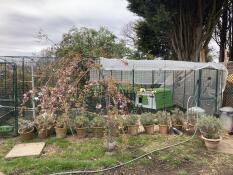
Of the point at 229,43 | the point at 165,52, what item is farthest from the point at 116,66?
the point at 229,43

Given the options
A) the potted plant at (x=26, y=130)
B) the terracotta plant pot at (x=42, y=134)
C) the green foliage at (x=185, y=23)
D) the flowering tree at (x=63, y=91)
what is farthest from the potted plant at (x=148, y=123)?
the green foliage at (x=185, y=23)

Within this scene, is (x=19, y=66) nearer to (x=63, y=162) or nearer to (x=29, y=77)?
(x=29, y=77)

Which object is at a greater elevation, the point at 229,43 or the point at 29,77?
the point at 229,43

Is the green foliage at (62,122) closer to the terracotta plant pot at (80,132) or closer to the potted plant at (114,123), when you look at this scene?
the terracotta plant pot at (80,132)

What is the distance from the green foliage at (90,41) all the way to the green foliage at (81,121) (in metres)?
4.63

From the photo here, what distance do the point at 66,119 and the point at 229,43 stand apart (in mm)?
15113

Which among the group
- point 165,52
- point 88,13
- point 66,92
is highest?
point 88,13

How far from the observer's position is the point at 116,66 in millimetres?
7934

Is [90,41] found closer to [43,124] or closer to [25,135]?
[43,124]

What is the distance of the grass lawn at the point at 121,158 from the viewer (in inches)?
171

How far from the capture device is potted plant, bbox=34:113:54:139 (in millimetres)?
5980

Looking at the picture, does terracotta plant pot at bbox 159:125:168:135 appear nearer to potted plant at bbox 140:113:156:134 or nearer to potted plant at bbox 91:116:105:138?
potted plant at bbox 140:113:156:134

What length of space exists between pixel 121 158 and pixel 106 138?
0.78m

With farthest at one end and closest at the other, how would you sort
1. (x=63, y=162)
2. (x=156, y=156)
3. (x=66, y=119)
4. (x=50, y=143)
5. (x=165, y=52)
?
(x=165, y=52) → (x=66, y=119) → (x=50, y=143) → (x=156, y=156) → (x=63, y=162)
